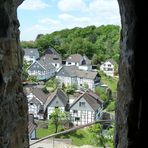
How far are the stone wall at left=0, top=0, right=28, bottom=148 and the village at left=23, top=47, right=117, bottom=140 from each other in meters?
8.78

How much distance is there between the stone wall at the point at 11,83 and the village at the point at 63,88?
8781mm

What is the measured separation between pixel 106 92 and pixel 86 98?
185 inches

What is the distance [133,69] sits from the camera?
7.72 feet

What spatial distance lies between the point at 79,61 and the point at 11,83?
111 feet

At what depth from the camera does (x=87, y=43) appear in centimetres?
3847

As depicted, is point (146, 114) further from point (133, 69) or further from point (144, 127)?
point (133, 69)

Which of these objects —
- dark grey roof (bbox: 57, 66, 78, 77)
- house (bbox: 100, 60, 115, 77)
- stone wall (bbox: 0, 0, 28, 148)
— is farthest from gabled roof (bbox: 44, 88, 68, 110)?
stone wall (bbox: 0, 0, 28, 148)

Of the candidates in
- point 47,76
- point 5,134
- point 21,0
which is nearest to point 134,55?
point 21,0

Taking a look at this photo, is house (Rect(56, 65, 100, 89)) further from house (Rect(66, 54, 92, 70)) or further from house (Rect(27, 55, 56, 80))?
house (Rect(66, 54, 92, 70))

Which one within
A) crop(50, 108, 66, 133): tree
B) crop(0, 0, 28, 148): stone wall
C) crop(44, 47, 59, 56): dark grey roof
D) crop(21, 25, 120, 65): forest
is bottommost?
crop(50, 108, 66, 133): tree

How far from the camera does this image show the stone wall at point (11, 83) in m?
2.01

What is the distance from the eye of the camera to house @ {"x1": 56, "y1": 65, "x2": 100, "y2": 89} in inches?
1136

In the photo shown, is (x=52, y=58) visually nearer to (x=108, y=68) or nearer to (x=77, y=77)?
(x=77, y=77)

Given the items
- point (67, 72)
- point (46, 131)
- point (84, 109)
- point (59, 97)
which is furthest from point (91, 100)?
point (67, 72)
